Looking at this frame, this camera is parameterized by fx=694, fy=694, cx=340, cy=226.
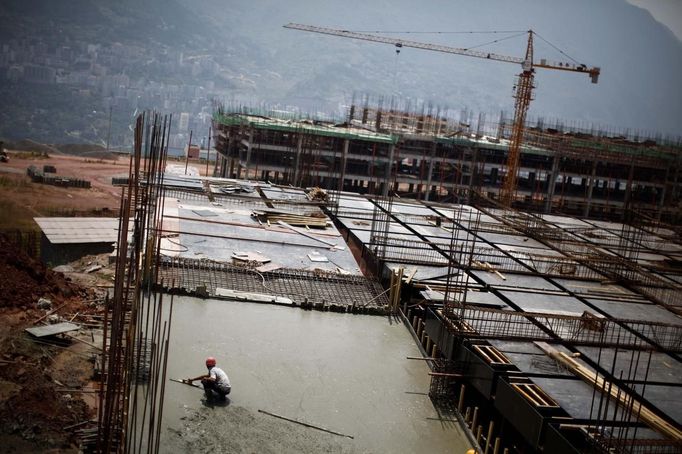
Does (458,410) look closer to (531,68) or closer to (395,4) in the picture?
(531,68)

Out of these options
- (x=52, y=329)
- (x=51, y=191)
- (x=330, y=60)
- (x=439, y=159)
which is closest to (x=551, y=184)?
(x=439, y=159)

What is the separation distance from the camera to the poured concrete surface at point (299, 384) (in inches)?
407

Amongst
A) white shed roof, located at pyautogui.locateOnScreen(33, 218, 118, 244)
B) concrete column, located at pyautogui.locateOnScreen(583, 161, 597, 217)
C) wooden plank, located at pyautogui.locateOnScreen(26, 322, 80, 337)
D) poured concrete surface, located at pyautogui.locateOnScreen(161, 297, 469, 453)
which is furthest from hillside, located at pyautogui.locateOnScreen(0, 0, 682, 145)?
wooden plank, located at pyautogui.locateOnScreen(26, 322, 80, 337)

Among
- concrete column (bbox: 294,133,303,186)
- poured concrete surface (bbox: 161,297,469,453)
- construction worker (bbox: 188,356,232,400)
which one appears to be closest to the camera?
poured concrete surface (bbox: 161,297,469,453)

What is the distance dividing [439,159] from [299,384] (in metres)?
32.0

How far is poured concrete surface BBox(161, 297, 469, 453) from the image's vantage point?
10.3 metres

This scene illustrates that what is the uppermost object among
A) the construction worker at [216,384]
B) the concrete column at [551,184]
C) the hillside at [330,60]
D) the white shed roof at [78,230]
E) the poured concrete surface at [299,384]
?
the hillside at [330,60]

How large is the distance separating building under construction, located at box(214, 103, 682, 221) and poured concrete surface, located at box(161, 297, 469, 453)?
21.5m

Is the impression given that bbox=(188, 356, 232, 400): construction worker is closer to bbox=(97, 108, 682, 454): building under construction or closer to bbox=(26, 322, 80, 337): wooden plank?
bbox=(97, 108, 682, 454): building under construction

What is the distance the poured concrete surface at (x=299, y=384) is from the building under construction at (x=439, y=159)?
21480mm

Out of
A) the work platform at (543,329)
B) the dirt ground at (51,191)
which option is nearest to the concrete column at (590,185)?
the work platform at (543,329)

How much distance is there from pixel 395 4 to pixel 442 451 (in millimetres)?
160611

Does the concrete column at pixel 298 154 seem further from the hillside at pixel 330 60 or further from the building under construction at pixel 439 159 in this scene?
the hillside at pixel 330 60

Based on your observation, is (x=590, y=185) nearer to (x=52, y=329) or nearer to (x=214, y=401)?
(x=214, y=401)
